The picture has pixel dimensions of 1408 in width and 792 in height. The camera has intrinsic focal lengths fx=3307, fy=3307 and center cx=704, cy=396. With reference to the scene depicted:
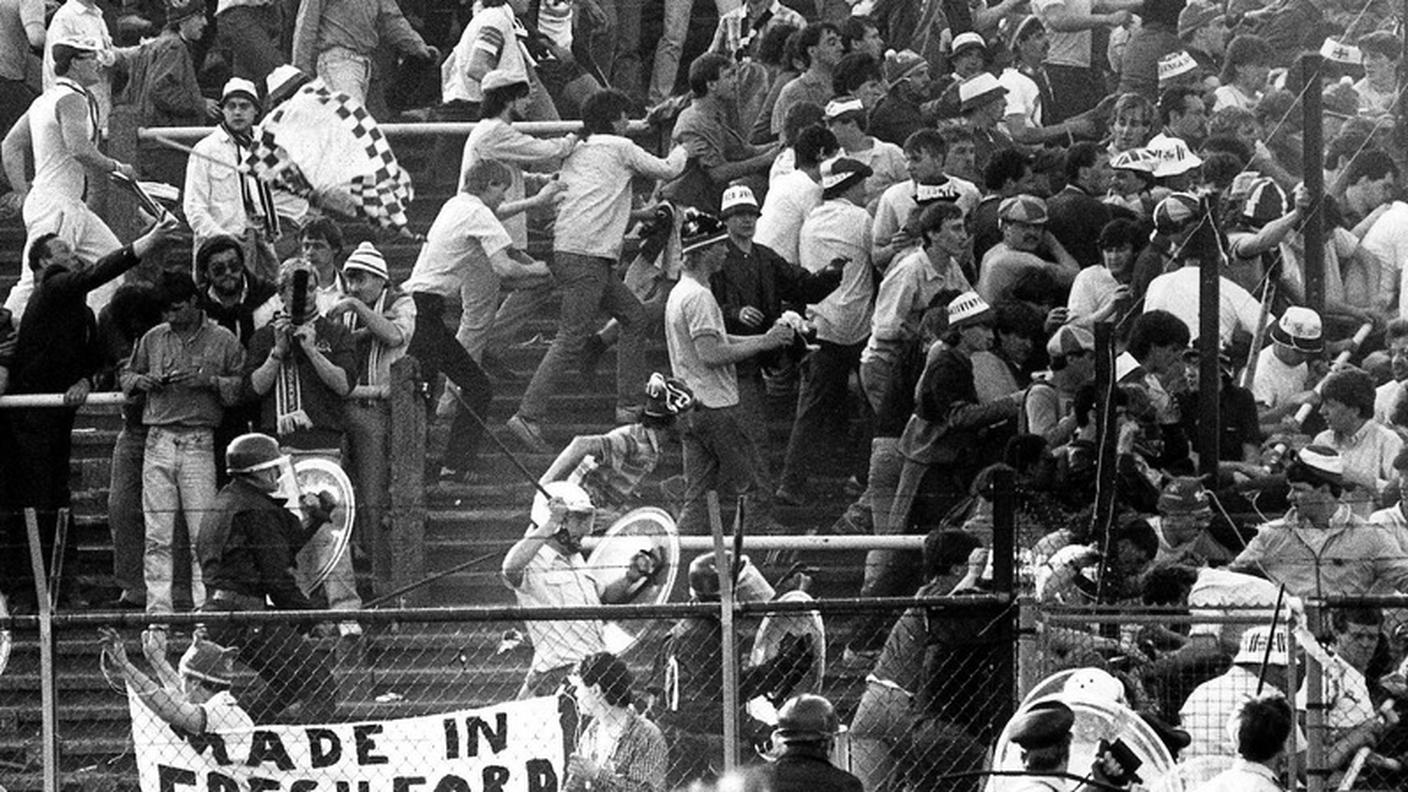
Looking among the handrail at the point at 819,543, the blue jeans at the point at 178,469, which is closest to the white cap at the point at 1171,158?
the handrail at the point at 819,543

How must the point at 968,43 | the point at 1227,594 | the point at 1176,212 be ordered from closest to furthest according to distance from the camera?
the point at 1227,594 < the point at 1176,212 < the point at 968,43

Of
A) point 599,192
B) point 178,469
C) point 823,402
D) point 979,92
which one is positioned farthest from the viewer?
point 979,92

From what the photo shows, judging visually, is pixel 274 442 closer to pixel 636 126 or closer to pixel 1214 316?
pixel 1214 316

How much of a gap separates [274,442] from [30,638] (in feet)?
5.26

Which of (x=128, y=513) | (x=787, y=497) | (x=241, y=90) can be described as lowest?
(x=787, y=497)

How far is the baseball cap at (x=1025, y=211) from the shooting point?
55.0 ft

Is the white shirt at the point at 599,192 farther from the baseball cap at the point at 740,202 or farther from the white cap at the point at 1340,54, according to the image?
the white cap at the point at 1340,54

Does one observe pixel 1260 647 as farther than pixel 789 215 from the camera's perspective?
No

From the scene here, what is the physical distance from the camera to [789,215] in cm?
1750

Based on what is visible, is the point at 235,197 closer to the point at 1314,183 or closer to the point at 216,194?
the point at 216,194

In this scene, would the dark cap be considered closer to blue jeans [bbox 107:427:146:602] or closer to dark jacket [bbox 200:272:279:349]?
blue jeans [bbox 107:427:146:602]

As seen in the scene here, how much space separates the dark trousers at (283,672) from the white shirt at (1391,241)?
660cm

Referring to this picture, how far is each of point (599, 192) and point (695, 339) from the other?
155 cm

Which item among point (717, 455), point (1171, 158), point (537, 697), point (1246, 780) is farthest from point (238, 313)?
point (1246, 780)
